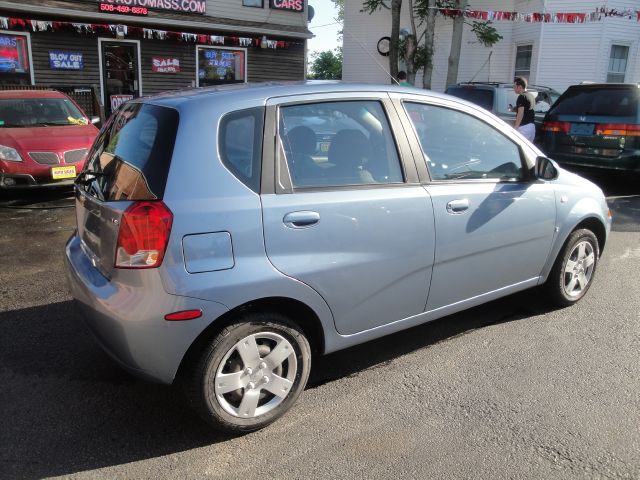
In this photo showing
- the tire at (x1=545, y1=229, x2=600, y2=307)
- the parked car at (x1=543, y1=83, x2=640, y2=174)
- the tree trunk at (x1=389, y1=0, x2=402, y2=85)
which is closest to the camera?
the tire at (x1=545, y1=229, x2=600, y2=307)

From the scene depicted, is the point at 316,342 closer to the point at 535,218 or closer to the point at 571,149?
the point at 535,218

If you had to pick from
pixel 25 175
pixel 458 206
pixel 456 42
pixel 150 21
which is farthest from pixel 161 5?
pixel 458 206

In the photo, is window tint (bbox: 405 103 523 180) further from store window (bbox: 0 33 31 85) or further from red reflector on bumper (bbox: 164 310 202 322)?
store window (bbox: 0 33 31 85)

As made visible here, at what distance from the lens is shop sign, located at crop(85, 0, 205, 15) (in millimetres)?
13523

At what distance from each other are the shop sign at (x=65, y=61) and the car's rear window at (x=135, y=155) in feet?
39.5

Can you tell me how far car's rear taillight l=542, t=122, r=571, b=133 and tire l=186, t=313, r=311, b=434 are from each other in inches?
296

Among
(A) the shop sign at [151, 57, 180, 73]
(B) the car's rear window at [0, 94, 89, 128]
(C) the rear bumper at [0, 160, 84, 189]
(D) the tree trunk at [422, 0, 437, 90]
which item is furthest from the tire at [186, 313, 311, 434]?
(D) the tree trunk at [422, 0, 437, 90]

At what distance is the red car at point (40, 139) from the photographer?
707 cm

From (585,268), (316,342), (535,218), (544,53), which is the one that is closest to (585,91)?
(585,268)

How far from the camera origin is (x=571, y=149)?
877 centimetres

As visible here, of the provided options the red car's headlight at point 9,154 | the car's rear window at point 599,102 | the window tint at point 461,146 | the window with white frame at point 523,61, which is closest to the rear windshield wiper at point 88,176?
the window tint at point 461,146

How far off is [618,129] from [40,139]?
825 cm

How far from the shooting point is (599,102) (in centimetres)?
858

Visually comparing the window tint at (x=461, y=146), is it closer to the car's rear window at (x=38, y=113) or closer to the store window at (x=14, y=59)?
the car's rear window at (x=38, y=113)
